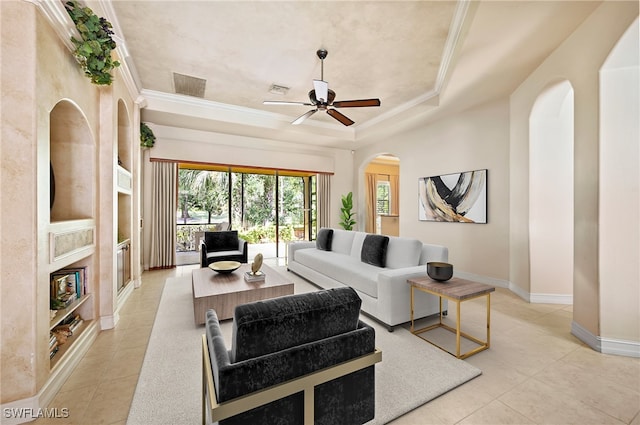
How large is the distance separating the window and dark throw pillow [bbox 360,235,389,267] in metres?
5.91

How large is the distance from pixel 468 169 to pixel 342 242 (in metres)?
2.51

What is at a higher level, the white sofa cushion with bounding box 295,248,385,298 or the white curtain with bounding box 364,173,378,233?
the white curtain with bounding box 364,173,378,233

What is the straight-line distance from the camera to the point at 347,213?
7395mm

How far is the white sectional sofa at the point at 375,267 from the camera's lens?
272 centimetres

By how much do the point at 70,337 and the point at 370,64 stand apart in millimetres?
4410

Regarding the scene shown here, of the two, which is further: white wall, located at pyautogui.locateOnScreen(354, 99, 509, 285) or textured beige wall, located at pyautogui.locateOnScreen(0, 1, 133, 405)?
white wall, located at pyautogui.locateOnScreen(354, 99, 509, 285)

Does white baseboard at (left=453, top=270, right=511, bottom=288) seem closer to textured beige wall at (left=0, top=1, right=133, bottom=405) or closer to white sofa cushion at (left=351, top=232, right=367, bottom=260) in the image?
white sofa cushion at (left=351, top=232, right=367, bottom=260)

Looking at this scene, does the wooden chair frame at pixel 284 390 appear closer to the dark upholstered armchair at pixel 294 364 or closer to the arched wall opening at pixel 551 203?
the dark upholstered armchair at pixel 294 364

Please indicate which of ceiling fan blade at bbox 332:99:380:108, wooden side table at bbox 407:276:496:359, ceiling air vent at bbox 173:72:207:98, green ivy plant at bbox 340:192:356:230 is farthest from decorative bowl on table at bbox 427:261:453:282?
green ivy plant at bbox 340:192:356:230

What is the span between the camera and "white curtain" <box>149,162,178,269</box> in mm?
5473

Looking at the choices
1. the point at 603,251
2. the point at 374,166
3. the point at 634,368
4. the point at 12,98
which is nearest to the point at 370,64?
the point at 603,251

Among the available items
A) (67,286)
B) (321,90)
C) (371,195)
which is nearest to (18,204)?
(67,286)

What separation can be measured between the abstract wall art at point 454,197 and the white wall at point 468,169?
0.10 metres

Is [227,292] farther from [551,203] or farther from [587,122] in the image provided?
[551,203]
